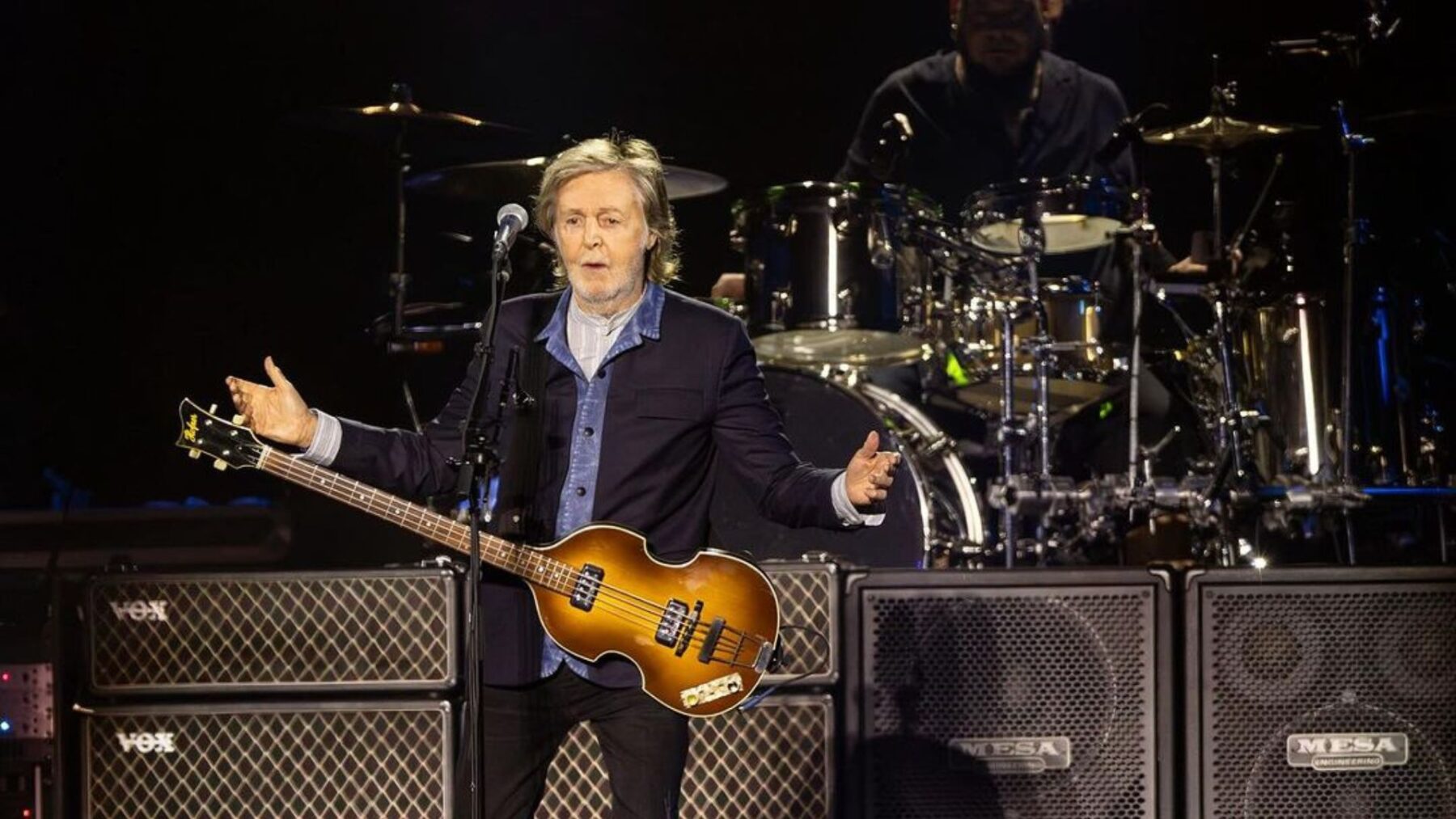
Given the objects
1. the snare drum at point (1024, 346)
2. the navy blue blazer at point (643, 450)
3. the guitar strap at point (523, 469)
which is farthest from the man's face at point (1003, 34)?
the guitar strap at point (523, 469)

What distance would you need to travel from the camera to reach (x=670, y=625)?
344 centimetres

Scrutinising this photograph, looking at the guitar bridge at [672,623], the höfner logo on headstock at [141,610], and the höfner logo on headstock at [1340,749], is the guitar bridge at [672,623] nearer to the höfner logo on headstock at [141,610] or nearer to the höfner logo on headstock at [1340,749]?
the höfner logo on headstock at [141,610]

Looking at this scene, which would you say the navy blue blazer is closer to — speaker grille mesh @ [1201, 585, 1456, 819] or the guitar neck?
the guitar neck

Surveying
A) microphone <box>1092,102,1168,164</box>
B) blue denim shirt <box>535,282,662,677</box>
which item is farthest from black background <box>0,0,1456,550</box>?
blue denim shirt <box>535,282,662,677</box>

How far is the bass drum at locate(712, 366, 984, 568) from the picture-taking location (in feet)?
19.9

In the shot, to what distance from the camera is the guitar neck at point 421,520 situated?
3.43 metres

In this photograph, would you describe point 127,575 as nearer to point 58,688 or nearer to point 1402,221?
point 58,688

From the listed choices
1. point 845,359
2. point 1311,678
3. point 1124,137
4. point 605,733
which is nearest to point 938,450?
point 845,359

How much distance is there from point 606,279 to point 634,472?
42 cm

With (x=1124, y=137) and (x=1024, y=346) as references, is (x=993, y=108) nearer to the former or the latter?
(x=1124, y=137)

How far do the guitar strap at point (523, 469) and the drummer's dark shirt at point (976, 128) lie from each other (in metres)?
4.56

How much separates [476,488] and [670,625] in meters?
0.54

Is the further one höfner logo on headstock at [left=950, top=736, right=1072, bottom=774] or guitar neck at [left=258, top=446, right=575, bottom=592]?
höfner logo on headstock at [left=950, top=736, right=1072, bottom=774]

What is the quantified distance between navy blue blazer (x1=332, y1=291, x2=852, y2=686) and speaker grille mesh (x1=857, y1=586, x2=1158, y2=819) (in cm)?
93
